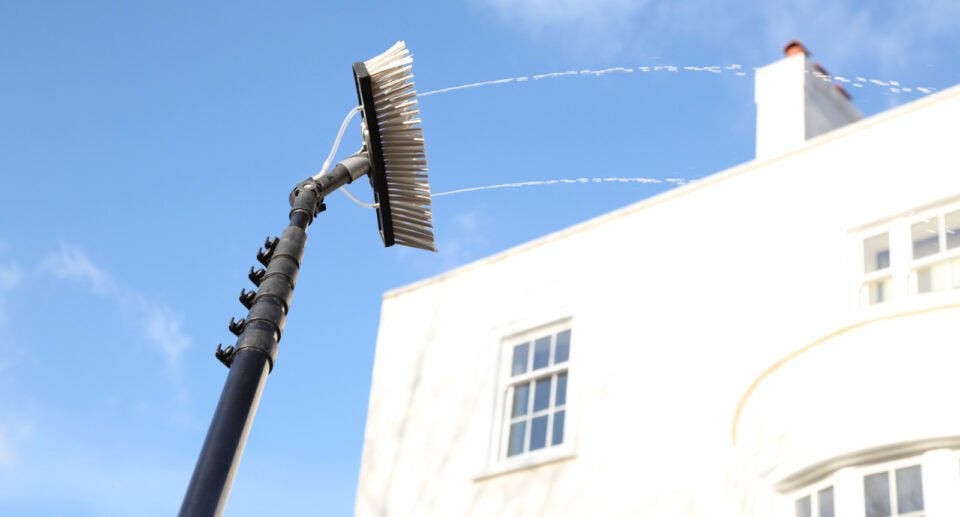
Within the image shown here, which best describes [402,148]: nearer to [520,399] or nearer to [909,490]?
[909,490]

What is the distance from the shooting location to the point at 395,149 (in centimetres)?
550

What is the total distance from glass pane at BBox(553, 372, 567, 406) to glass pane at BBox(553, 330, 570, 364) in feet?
0.66

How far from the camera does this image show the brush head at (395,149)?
5.44 metres

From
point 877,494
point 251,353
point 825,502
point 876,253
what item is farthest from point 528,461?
point 251,353

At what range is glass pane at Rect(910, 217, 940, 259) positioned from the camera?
34.8 feet

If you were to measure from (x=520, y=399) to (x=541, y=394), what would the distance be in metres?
0.27

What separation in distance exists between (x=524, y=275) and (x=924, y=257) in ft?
16.1

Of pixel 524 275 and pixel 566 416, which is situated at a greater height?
pixel 524 275

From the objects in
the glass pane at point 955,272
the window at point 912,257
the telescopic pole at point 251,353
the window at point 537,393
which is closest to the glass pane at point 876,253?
the window at point 912,257

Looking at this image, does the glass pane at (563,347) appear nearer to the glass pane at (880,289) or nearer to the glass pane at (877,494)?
the glass pane at (880,289)

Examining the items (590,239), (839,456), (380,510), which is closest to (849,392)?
(839,456)

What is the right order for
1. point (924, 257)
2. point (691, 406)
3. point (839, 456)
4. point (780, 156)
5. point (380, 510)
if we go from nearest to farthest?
1. point (839, 456)
2. point (924, 257)
3. point (691, 406)
4. point (780, 156)
5. point (380, 510)

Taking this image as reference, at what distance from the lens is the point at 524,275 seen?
46.4 ft

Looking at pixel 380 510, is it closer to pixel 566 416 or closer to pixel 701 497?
pixel 566 416
